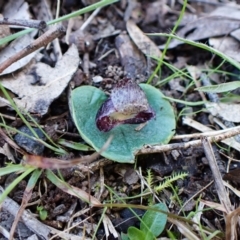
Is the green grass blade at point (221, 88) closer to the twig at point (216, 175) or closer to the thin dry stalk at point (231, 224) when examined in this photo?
the twig at point (216, 175)

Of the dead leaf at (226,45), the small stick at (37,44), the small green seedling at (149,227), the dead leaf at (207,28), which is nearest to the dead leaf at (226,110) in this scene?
the dead leaf at (226,45)

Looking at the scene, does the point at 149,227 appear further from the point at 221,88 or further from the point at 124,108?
the point at 221,88

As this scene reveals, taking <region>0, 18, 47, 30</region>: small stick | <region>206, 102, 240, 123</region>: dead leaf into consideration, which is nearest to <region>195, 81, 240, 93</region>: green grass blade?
<region>206, 102, 240, 123</region>: dead leaf

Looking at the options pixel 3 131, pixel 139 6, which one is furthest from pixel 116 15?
pixel 3 131

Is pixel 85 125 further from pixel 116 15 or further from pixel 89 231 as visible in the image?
pixel 116 15

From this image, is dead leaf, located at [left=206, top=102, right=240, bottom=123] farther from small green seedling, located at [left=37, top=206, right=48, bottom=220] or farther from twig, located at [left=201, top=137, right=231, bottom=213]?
small green seedling, located at [left=37, top=206, right=48, bottom=220]

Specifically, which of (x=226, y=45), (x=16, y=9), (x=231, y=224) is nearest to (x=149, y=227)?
(x=231, y=224)
